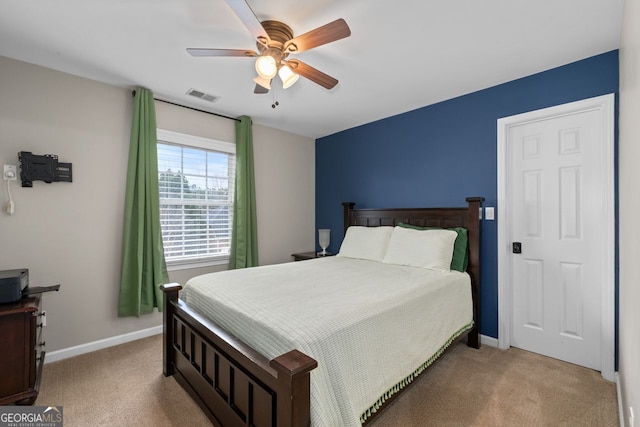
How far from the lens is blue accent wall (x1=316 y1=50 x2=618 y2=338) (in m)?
2.39

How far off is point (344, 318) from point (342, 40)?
6.08ft

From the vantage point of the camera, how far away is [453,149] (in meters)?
3.06

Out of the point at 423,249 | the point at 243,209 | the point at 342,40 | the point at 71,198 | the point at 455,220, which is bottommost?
the point at 423,249

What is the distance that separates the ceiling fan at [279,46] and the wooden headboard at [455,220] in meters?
1.77

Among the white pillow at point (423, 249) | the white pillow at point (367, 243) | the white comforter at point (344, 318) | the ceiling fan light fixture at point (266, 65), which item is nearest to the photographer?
the white comforter at point (344, 318)

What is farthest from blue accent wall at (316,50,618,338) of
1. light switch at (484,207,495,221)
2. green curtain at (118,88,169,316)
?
green curtain at (118,88,169,316)

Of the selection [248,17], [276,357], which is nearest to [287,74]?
[248,17]

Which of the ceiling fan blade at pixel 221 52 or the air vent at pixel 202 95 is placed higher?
the air vent at pixel 202 95

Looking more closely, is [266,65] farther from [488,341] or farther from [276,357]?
[488,341]

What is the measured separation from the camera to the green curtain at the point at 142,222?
2787mm

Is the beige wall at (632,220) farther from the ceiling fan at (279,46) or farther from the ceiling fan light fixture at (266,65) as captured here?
the ceiling fan light fixture at (266,65)

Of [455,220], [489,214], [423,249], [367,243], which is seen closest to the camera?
[423,249]

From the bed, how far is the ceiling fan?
147 cm

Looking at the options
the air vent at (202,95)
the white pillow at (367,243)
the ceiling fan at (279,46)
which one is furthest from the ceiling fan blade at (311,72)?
the white pillow at (367,243)
